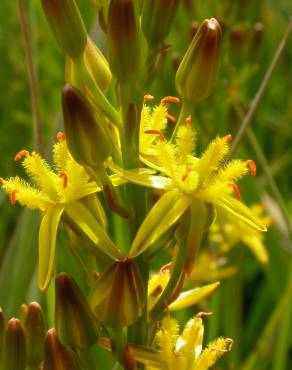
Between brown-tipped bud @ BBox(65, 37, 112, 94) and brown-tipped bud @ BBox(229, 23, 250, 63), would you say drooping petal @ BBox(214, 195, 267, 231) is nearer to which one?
brown-tipped bud @ BBox(65, 37, 112, 94)

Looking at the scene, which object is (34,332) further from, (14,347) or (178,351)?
(178,351)

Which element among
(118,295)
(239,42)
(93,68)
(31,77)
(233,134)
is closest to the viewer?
(118,295)

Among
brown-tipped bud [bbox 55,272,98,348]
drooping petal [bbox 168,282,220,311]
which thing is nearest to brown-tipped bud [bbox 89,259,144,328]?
brown-tipped bud [bbox 55,272,98,348]

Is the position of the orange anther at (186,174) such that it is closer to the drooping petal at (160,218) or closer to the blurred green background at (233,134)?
the drooping petal at (160,218)

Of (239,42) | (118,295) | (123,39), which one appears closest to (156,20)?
(123,39)

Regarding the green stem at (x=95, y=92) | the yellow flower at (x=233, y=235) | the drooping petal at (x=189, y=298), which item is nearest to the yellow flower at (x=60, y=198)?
the green stem at (x=95, y=92)

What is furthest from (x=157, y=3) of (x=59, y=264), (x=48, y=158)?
(x=59, y=264)

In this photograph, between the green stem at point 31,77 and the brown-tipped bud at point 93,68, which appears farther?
the green stem at point 31,77
